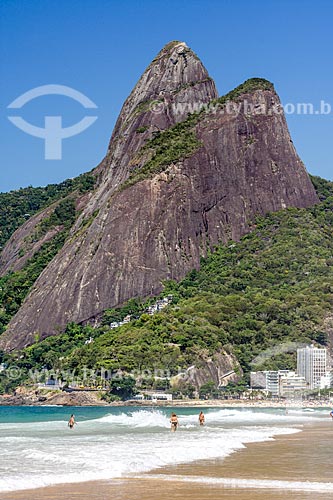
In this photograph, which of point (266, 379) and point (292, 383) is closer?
point (266, 379)

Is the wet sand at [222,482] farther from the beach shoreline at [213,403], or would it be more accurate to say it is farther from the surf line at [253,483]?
the beach shoreline at [213,403]

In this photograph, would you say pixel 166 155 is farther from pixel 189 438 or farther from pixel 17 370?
pixel 189 438

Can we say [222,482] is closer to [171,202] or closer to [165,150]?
[171,202]

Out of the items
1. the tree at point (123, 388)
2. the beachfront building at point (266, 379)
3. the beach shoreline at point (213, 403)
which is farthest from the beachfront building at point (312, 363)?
the tree at point (123, 388)

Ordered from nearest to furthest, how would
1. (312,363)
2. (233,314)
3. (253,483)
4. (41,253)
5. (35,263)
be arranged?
(253,483) < (312,363) < (233,314) < (35,263) < (41,253)

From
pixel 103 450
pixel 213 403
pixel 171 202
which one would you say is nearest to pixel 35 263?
pixel 171 202

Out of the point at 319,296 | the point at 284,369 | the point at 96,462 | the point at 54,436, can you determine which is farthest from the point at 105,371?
the point at 96,462
